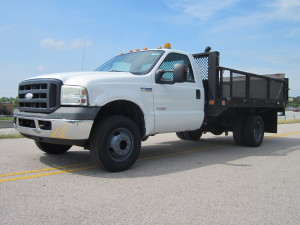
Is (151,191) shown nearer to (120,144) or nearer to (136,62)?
(120,144)

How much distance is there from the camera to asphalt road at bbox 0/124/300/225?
308cm

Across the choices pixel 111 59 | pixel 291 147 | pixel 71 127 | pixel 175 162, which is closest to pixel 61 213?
pixel 71 127

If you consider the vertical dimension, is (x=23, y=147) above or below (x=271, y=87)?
below

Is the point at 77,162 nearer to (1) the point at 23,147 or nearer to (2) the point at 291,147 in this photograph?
(1) the point at 23,147

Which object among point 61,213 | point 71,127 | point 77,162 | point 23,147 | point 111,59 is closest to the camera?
point 61,213

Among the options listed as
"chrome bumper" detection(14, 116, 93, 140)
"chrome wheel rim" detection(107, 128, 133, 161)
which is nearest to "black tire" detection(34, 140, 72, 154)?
"chrome bumper" detection(14, 116, 93, 140)

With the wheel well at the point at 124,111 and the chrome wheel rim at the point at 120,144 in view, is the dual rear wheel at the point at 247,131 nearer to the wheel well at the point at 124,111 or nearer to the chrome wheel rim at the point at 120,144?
the wheel well at the point at 124,111

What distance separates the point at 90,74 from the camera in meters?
4.84

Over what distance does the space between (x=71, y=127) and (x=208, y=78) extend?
359 cm

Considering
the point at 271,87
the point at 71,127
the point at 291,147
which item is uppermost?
the point at 271,87

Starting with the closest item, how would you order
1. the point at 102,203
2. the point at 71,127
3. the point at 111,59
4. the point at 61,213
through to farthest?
1. the point at 61,213
2. the point at 102,203
3. the point at 71,127
4. the point at 111,59

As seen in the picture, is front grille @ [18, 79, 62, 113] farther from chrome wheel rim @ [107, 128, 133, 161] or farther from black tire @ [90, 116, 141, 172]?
chrome wheel rim @ [107, 128, 133, 161]

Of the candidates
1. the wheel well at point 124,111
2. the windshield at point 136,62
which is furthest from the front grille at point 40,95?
the windshield at point 136,62

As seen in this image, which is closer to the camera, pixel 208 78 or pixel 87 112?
pixel 87 112
